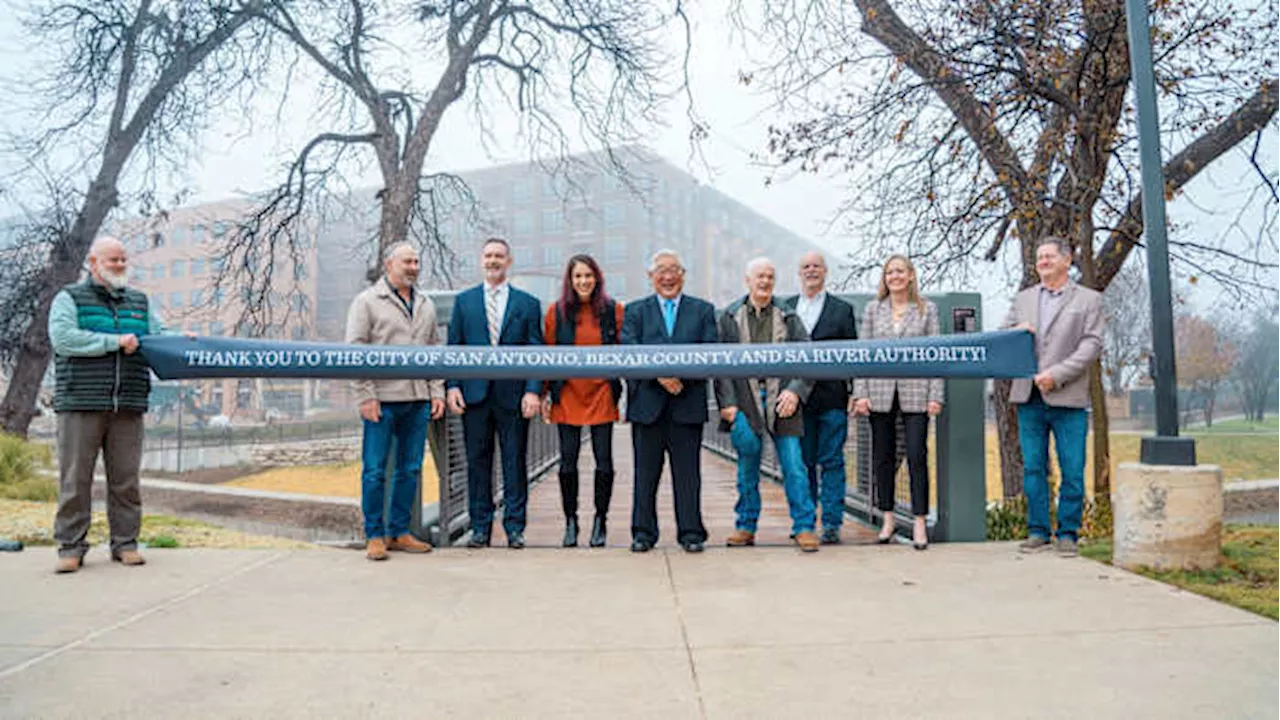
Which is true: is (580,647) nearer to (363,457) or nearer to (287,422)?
(363,457)

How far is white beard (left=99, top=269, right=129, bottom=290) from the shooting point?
428 centimetres

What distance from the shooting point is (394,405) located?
4.55 m

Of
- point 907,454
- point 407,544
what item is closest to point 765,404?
point 907,454

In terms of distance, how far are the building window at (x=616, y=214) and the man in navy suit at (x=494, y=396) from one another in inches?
2783

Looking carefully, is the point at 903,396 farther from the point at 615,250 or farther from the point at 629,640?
the point at 615,250

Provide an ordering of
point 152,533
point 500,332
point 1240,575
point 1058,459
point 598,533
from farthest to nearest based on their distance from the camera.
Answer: point 152,533 → point 598,533 → point 500,332 → point 1058,459 → point 1240,575

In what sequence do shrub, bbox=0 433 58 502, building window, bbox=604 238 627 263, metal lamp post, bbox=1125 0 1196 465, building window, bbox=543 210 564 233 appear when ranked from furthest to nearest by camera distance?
building window, bbox=604 238 627 263 → building window, bbox=543 210 564 233 → shrub, bbox=0 433 58 502 → metal lamp post, bbox=1125 0 1196 465

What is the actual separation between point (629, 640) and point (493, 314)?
2359 mm

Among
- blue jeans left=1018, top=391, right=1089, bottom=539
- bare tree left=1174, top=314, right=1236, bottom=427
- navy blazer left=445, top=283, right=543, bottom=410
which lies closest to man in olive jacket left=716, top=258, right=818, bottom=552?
navy blazer left=445, top=283, right=543, bottom=410

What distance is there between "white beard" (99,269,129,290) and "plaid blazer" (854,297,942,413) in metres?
4.11

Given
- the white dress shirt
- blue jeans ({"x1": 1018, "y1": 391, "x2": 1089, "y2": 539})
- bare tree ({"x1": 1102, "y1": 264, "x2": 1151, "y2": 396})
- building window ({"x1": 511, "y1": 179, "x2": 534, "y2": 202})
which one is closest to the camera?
blue jeans ({"x1": 1018, "y1": 391, "x2": 1089, "y2": 539})

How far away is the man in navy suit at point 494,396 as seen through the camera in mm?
4617

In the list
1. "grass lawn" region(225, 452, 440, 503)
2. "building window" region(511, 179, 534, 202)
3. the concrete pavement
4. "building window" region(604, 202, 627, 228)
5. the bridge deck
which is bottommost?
"grass lawn" region(225, 452, 440, 503)

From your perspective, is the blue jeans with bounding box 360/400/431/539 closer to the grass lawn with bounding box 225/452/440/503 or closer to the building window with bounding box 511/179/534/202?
the grass lawn with bounding box 225/452/440/503
